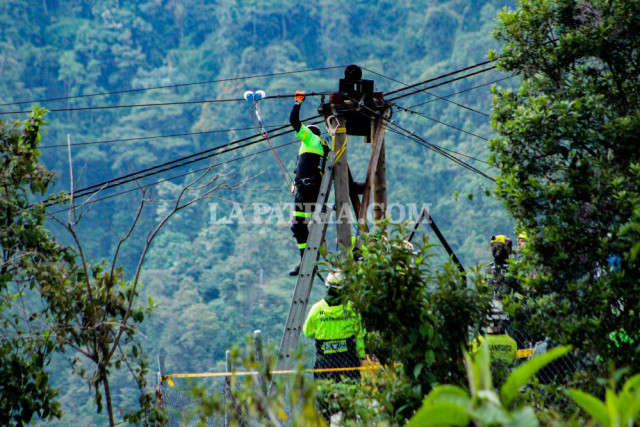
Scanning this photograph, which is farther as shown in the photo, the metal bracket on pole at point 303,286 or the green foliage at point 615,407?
the metal bracket on pole at point 303,286

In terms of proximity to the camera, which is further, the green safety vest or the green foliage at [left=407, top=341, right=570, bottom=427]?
the green safety vest

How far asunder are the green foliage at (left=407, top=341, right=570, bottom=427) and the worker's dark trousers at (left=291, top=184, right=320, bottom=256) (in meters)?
5.44

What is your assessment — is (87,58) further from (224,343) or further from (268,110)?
(224,343)

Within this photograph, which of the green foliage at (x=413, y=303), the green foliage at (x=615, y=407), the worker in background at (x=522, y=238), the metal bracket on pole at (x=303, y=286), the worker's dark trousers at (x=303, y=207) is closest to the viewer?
the green foliage at (x=615, y=407)

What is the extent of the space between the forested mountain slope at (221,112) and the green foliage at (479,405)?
99.6 feet

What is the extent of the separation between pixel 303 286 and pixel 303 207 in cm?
124

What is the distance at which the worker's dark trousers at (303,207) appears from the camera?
A: 8.65 meters

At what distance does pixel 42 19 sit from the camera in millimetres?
57906

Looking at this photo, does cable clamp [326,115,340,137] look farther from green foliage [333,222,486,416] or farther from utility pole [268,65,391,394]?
green foliage [333,222,486,416]

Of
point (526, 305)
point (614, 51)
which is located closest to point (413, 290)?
point (526, 305)

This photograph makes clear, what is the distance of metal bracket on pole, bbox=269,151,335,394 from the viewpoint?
7571mm

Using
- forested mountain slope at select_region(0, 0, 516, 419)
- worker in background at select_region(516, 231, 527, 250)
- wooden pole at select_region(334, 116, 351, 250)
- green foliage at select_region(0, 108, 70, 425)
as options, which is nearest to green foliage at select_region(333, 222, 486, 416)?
worker in background at select_region(516, 231, 527, 250)

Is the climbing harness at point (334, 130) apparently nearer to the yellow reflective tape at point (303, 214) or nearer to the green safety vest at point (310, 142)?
the green safety vest at point (310, 142)

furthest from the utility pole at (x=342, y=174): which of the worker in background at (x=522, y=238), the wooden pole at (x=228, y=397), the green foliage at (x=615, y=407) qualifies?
the green foliage at (x=615, y=407)
